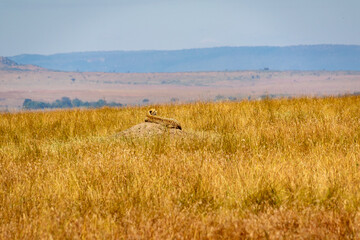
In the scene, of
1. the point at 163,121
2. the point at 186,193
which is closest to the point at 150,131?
the point at 163,121

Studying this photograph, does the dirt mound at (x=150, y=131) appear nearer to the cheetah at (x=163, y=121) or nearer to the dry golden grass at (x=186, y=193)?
the cheetah at (x=163, y=121)

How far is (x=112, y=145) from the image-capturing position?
8773 mm

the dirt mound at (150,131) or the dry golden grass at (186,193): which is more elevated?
the dirt mound at (150,131)

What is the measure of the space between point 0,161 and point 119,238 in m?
4.27

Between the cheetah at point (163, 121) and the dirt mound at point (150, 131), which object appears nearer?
the dirt mound at point (150, 131)

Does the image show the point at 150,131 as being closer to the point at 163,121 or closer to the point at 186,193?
the point at 163,121

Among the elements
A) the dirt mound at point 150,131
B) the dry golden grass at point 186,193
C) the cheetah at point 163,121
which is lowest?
the dry golden grass at point 186,193

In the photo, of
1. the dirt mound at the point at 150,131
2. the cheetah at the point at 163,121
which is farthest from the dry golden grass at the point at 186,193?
the cheetah at the point at 163,121

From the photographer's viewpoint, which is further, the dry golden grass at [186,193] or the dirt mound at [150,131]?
the dirt mound at [150,131]

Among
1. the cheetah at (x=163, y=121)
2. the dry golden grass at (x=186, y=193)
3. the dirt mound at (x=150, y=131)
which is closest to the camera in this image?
the dry golden grass at (x=186, y=193)

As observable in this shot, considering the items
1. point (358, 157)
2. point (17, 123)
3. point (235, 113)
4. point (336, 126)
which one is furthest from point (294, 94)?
point (358, 157)

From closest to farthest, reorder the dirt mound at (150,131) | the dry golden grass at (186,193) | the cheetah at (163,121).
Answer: the dry golden grass at (186,193) → the dirt mound at (150,131) → the cheetah at (163,121)

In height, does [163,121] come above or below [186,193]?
above

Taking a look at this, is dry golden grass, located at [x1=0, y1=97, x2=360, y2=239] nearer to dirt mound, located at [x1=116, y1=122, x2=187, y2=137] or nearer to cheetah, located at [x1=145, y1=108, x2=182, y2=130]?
dirt mound, located at [x1=116, y1=122, x2=187, y2=137]
